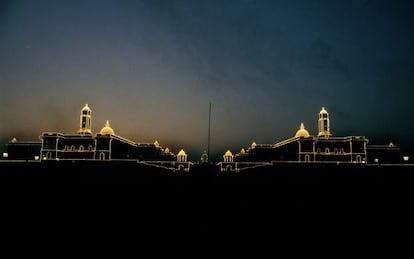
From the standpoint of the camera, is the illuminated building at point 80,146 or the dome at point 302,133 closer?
the illuminated building at point 80,146

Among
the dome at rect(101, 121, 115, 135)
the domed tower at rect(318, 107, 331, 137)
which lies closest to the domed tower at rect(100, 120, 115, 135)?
the dome at rect(101, 121, 115, 135)

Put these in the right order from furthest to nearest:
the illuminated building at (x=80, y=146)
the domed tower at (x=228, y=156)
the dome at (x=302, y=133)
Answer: the domed tower at (x=228, y=156), the dome at (x=302, y=133), the illuminated building at (x=80, y=146)

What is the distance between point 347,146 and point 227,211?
170 ft

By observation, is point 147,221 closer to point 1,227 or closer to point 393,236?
point 1,227

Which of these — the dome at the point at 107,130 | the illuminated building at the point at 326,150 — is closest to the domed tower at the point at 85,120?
the dome at the point at 107,130

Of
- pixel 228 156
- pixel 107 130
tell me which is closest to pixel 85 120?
pixel 107 130

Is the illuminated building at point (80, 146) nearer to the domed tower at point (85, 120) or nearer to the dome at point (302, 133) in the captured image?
the domed tower at point (85, 120)

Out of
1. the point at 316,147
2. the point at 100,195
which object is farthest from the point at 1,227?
the point at 316,147

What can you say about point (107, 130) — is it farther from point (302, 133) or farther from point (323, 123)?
point (323, 123)

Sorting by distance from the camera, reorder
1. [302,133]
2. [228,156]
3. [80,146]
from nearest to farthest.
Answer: [80,146] < [302,133] < [228,156]

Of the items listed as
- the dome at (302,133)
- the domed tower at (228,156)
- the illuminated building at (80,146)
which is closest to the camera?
the illuminated building at (80,146)

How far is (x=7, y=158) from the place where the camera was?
61.0 metres

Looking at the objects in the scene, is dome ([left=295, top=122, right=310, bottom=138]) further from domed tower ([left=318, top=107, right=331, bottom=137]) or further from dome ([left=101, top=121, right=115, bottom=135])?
dome ([left=101, top=121, right=115, bottom=135])

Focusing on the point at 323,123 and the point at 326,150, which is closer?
the point at 326,150
